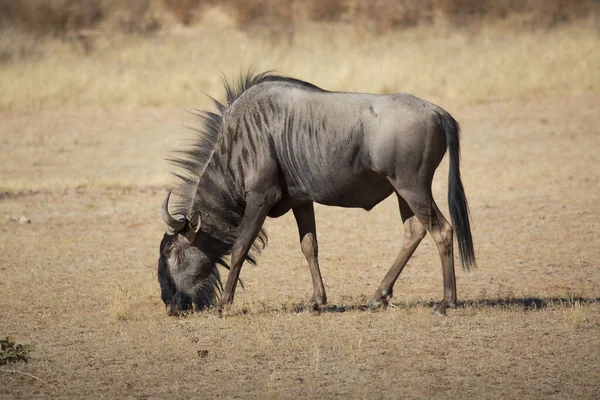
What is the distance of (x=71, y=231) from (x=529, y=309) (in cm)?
615

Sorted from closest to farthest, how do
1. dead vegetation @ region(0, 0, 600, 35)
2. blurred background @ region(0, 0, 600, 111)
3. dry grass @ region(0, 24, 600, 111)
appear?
dry grass @ region(0, 24, 600, 111) → blurred background @ region(0, 0, 600, 111) → dead vegetation @ region(0, 0, 600, 35)

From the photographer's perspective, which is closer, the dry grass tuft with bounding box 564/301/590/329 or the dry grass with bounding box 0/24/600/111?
the dry grass tuft with bounding box 564/301/590/329

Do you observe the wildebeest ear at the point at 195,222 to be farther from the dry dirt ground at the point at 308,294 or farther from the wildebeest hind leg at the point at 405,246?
the wildebeest hind leg at the point at 405,246

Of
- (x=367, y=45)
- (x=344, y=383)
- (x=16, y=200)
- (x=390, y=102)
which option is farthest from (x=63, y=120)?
(x=344, y=383)

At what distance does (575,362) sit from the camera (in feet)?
22.2

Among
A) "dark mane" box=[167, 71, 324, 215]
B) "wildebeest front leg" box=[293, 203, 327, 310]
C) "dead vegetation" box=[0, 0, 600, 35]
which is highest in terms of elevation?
"dead vegetation" box=[0, 0, 600, 35]

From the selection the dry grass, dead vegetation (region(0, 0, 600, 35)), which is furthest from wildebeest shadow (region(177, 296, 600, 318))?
dead vegetation (region(0, 0, 600, 35))

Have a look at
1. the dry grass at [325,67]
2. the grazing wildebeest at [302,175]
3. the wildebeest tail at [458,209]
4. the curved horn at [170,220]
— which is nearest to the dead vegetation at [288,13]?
the dry grass at [325,67]

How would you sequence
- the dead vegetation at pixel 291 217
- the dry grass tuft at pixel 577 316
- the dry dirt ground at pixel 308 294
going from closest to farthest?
the dry dirt ground at pixel 308 294 < the dead vegetation at pixel 291 217 < the dry grass tuft at pixel 577 316

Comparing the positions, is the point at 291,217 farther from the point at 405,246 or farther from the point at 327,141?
the point at 327,141

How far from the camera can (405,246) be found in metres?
8.23

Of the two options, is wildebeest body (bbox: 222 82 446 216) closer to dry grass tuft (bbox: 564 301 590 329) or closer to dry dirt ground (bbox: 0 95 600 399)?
dry dirt ground (bbox: 0 95 600 399)

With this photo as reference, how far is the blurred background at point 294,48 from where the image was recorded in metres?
21.0

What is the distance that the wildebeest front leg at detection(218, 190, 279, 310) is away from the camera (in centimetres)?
805
